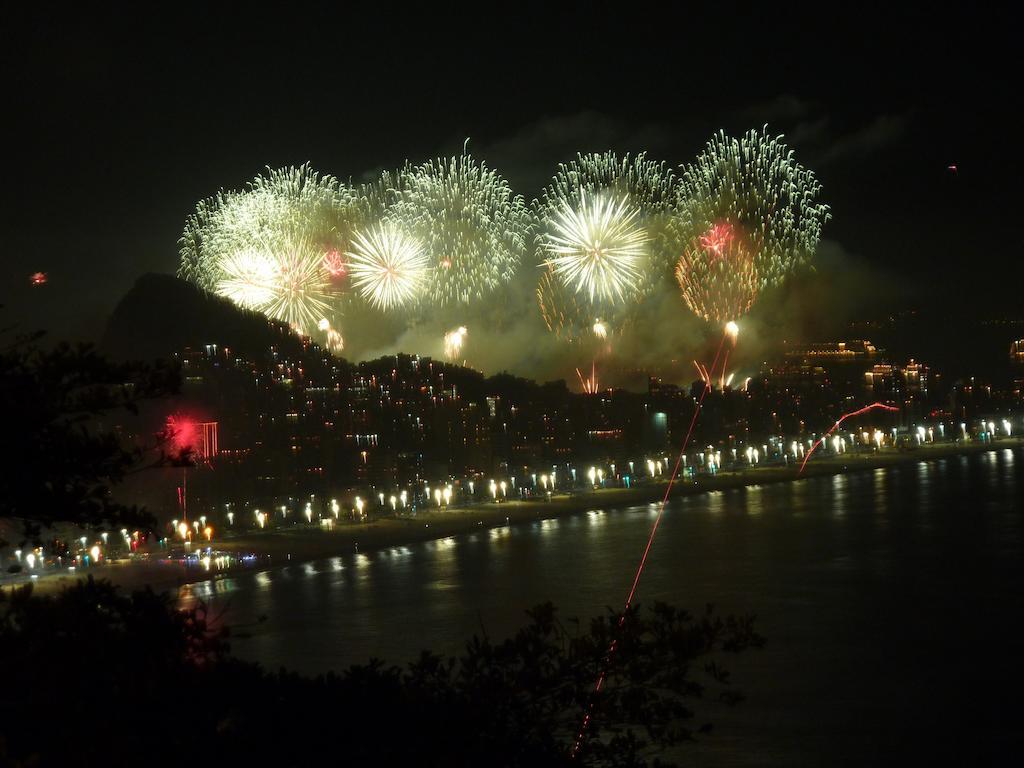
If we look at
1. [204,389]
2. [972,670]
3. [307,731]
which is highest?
[204,389]

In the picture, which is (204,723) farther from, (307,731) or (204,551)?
(204,551)

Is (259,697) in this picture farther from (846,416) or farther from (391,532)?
(846,416)

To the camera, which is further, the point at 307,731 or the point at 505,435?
the point at 505,435

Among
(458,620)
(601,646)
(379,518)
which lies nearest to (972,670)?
(458,620)

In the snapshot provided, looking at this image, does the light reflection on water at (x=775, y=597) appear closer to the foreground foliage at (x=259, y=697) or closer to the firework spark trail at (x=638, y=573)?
the firework spark trail at (x=638, y=573)

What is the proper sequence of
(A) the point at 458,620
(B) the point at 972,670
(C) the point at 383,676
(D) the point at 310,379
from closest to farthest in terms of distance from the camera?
1. (C) the point at 383,676
2. (B) the point at 972,670
3. (A) the point at 458,620
4. (D) the point at 310,379

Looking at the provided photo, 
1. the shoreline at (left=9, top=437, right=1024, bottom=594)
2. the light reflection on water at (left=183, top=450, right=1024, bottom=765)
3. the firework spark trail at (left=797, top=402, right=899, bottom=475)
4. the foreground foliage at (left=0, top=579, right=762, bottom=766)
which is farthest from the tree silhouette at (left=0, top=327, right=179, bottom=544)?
the firework spark trail at (left=797, top=402, right=899, bottom=475)

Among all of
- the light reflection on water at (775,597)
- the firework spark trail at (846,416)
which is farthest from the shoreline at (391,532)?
the firework spark trail at (846,416)
